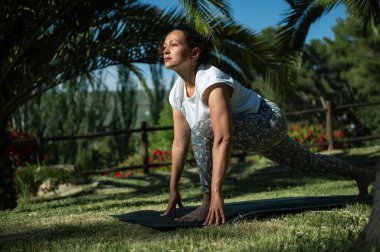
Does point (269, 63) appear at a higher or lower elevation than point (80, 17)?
lower

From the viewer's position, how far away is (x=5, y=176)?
8.10m

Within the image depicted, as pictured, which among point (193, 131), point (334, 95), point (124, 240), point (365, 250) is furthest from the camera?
point (334, 95)

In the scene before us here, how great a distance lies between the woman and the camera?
3.33m

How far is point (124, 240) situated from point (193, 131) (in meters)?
0.88

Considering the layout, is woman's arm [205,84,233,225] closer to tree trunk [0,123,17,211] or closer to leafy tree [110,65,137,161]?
tree trunk [0,123,17,211]

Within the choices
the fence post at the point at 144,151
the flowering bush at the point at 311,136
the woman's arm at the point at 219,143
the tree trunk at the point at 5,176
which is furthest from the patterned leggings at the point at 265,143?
the flowering bush at the point at 311,136

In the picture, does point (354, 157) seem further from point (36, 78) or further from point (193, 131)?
point (193, 131)

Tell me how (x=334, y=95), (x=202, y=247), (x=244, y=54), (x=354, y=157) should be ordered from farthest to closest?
(x=334, y=95) → (x=354, y=157) → (x=244, y=54) → (x=202, y=247)

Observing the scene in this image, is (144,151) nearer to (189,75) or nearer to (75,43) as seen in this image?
(75,43)

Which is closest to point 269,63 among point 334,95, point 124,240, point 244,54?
point 244,54

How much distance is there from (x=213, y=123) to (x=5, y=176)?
18.3ft

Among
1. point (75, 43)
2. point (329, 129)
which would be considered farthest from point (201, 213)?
point (329, 129)

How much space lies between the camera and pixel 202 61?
146 inches

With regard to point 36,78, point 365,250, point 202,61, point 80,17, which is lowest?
point 365,250
